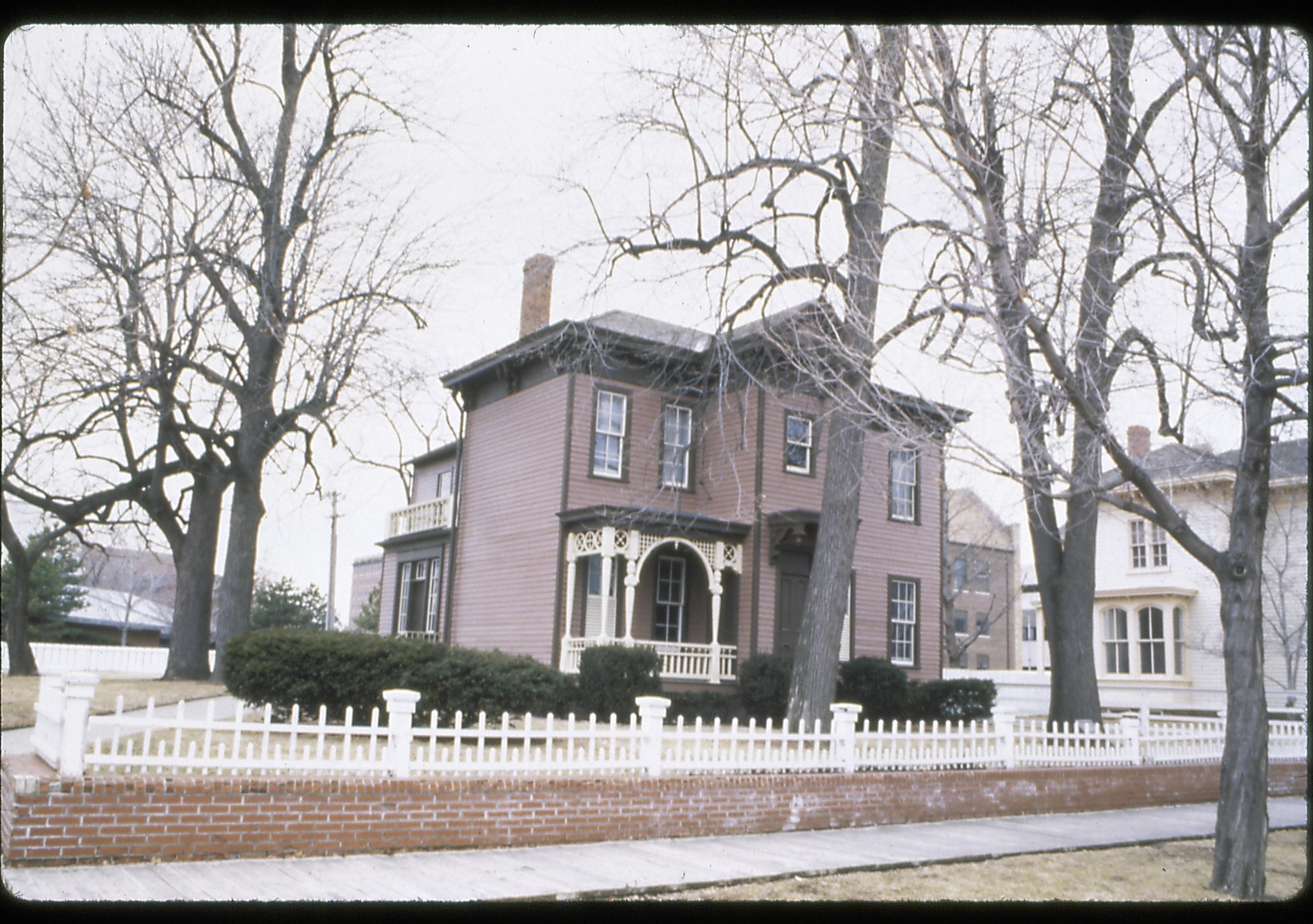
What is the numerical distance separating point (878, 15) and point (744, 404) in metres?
12.2

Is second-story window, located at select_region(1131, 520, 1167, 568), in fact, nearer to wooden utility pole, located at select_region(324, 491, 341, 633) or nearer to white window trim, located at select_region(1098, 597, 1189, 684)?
white window trim, located at select_region(1098, 597, 1189, 684)

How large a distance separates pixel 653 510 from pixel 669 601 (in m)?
3.03

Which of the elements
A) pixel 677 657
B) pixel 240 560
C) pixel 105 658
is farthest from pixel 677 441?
pixel 105 658

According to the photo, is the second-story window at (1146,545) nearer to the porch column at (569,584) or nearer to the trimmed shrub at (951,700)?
the trimmed shrub at (951,700)

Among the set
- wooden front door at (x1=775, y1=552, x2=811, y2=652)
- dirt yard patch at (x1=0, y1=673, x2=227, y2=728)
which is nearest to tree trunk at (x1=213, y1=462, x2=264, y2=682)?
dirt yard patch at (x1=0, y1=673, x2=227, y2=728)

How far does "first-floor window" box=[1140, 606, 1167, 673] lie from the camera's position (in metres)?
31.0

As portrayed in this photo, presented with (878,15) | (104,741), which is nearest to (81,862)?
(104,741)

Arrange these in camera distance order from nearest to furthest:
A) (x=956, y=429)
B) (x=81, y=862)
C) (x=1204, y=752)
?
(x=81, y=862)
(x=956, y=429)
(x=1204, y=752)

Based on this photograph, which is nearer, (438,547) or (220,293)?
(220,293)

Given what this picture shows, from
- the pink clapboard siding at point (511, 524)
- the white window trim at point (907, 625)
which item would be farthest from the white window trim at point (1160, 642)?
the pink clapboard siding at point (511, 524)

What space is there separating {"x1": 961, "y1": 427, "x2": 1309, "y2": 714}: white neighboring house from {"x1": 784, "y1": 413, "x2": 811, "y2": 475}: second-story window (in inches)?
360

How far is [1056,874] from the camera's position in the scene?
27.5ft

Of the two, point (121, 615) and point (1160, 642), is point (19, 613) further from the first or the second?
point (121, 615)

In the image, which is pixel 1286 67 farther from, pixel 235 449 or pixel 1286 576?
pixel 1286 576
